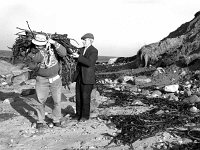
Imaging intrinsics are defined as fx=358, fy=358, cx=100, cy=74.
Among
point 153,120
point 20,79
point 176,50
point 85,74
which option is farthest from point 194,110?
point 20,79

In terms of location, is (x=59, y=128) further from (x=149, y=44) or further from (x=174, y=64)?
(x=149, y=44)

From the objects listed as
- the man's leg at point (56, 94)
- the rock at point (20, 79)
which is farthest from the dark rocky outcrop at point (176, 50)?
the man's leg at point (56, 94)

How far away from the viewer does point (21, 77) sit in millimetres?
17500

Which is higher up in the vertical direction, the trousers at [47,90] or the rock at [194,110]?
the trousers at [47,90]

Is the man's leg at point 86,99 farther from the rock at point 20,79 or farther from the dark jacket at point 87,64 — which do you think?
the rock at point 20,79

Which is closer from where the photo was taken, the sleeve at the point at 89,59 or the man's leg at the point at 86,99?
the sleeve at the point at 89,59

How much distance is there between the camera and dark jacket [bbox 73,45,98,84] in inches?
325

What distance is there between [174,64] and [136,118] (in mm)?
7962

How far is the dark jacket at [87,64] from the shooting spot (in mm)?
8258

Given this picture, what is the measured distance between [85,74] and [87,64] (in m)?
0.30

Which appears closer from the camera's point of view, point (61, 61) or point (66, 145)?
point (66, 145)

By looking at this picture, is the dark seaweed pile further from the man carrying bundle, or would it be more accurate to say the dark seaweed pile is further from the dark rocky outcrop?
the dark rocky outcrop

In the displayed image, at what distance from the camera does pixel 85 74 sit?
8461 millimetres

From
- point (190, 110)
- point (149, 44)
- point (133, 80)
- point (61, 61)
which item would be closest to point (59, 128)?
point (61, 61)
